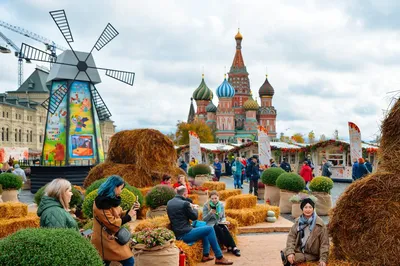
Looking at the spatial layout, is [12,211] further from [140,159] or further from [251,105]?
[251,105]

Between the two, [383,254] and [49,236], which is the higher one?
[49,236]

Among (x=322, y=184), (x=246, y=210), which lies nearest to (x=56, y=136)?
(x=246, y=210)

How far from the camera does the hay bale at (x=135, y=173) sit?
16219 mm

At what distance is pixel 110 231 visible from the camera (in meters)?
5.13

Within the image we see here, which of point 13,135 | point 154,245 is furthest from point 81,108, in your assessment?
point 13,135

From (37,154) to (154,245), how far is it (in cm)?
6307

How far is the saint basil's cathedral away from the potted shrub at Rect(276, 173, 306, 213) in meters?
68.7

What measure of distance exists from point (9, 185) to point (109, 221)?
42.9 ft

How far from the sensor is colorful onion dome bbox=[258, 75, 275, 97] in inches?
3479

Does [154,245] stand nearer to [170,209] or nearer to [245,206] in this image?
[170,209]

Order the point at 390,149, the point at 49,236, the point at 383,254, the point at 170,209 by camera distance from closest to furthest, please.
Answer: the point at 49,236, the point at 383,254, the point at 390,149, the point at 170,209

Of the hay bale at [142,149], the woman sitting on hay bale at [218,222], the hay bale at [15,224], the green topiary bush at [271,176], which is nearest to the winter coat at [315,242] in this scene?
the woman sitting on hay bale at [218,222]

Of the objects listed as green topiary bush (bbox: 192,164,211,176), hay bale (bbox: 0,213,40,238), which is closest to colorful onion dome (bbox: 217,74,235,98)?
green topiary bush (bbox: 192,164,211,176)

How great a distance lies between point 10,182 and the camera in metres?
16.5
